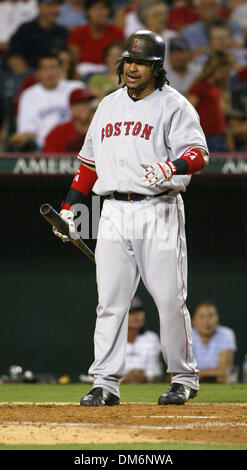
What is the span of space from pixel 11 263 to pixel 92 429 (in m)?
4.81

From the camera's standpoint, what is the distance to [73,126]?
825 centimetres

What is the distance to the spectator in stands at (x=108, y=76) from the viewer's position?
8.98 metres

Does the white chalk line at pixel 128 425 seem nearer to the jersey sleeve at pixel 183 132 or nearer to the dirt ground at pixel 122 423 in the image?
the dirt ground at pixel 122 423

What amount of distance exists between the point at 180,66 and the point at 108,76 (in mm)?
748

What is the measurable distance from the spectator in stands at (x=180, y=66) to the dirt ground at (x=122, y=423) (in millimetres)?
4717

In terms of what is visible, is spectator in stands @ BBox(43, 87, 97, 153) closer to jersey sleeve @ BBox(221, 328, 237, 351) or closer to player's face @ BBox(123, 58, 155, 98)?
jersey sleeve @ BBox(221, 328, 237, 351)

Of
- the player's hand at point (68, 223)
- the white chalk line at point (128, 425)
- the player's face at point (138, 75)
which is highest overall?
the player's face at point (138, 75)

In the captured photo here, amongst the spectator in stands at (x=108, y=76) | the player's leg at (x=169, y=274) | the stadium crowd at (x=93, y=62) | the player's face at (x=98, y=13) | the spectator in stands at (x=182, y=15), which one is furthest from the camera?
the spectator in stands at (x=182, y=15)

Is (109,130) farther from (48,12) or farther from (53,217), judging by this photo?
(48,12)

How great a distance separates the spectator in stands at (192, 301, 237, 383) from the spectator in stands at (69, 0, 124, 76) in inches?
130

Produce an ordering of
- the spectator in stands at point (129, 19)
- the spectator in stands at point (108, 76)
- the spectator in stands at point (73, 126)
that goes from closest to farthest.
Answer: the spectator in stands at point (73, 126) → the spectator in stands at point (108, 76) → the spectator in stands at point (129, 19)

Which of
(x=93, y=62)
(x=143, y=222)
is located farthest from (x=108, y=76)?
(x=143, y=222)

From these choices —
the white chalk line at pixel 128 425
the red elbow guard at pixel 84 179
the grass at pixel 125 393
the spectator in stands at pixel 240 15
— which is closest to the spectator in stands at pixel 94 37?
the spectator in stands at pixel 240 15

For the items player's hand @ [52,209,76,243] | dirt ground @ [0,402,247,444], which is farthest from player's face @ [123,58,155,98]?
dirt ground @ [0,402,247,444]
